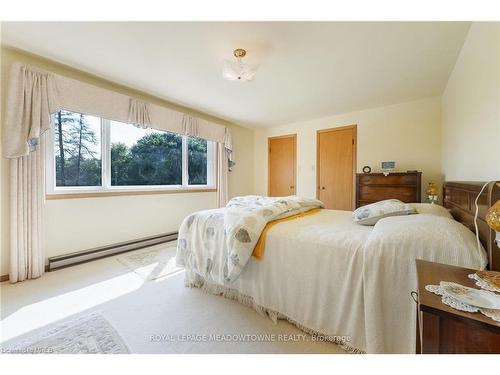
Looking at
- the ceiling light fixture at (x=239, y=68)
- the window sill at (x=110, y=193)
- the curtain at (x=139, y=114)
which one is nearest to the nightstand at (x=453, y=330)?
the ceiling light fixture at (x=239, y=68)

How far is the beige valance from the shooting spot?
2078 mm

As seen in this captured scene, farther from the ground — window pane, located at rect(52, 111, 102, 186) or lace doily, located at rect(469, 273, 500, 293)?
window pane, located at rect(52, 111, 102, 186)

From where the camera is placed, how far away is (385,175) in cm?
326

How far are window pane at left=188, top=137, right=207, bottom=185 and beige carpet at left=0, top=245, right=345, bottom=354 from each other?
2175mm

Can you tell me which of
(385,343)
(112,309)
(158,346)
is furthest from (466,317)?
(112,309)

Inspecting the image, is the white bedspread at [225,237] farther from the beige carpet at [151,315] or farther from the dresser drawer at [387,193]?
the dresser drawer at [387,193]

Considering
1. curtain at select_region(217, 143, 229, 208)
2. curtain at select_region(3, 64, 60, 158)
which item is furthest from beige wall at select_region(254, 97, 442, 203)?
curtain at select_region(3, 64, 60, 158)

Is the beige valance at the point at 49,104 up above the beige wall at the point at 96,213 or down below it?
above

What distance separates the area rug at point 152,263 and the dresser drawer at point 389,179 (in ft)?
9.83

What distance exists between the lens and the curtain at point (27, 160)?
2086 mm

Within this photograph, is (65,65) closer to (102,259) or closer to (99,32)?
(99,32)

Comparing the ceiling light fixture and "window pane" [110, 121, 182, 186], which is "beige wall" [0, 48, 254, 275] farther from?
the ceiling light fixture

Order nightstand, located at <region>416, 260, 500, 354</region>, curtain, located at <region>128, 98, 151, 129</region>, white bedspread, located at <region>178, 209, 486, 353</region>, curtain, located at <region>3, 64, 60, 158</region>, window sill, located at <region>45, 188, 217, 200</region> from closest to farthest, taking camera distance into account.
→ nightstand, located at <region>416, 260, 500, 354</region> → white bedspread, located at <region>178, 209, 486, 353</region> → curtain, located at <region>3, 64, 60, 158</region> → window sill, located at <region>45, 188, 217, 200</region> → curtain, located at <region>128, 98, 151, 129</region>

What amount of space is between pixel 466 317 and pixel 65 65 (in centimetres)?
366
